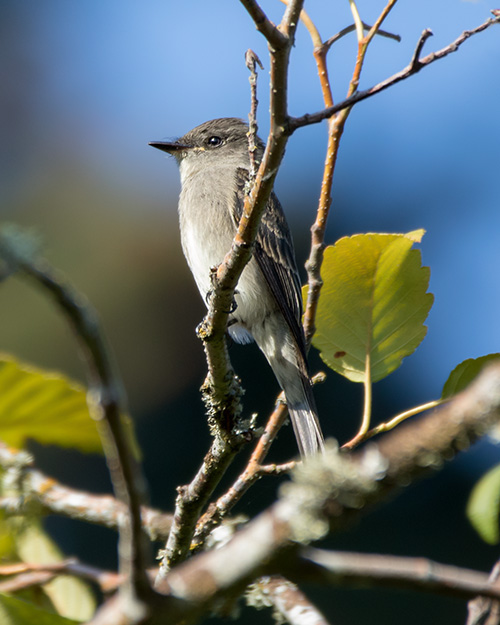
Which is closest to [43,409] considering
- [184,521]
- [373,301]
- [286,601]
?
[184,521]

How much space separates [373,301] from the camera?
228 cm

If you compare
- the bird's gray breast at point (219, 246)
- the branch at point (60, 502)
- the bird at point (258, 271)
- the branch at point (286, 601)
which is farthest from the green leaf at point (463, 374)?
the bird's gray breast at point (219, 246)

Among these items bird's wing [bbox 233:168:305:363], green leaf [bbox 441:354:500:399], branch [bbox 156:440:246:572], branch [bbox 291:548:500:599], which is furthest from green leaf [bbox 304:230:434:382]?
bird's wing [bbox 233:168:305:363]

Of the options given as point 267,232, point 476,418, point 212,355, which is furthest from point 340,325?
point 267,232

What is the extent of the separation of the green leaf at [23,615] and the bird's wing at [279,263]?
249cm

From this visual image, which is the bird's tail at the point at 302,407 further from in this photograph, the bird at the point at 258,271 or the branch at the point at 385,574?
the branch at the point at 385,574

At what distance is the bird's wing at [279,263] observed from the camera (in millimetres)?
3908

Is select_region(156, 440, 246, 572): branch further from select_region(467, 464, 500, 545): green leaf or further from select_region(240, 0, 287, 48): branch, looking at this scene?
select_region(240, 0, 287, 48): branch

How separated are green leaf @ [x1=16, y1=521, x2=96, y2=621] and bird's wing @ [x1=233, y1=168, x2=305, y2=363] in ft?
6.37

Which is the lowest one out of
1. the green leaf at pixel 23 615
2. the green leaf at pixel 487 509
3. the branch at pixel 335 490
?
the green leaf at pixel 487 509

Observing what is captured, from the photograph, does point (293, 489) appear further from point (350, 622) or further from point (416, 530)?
point (416, 530)

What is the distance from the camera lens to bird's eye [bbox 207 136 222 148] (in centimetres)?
495

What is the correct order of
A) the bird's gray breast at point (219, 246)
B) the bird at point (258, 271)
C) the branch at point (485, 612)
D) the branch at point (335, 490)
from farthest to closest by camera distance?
the bird's gray breast at point (219, 246) → the bird at point (258, 271) → the branch at point (485, 612) → the branch at point (335, 490)

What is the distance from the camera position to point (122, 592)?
3.10 feet
